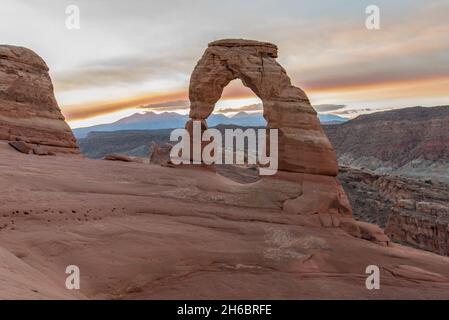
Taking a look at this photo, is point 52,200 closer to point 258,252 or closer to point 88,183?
point 88,183

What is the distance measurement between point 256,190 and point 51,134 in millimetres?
14976

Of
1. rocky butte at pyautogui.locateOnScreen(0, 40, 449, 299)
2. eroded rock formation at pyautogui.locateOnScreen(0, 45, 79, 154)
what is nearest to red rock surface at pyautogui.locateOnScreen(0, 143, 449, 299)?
rocky butte at pyautogui.locateOnScreen(0, 40, 449, 299)

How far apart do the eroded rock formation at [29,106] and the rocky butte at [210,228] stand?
6.15 m

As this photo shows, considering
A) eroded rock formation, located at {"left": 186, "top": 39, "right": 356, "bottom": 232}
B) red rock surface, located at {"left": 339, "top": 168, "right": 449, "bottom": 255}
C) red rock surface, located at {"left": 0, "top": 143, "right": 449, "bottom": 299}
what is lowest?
red rock surface, located at {"left": 339, "top": 168, "right": 449, "bottom": 255}

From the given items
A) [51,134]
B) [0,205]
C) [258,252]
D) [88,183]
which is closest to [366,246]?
[258,252]

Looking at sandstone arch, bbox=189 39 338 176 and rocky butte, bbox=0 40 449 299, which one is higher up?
sandstone arch, bbox=189 39 338 176

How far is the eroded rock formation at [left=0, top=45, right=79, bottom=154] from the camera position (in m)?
23.3

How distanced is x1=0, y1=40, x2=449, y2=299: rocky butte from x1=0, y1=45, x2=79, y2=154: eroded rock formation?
20.2 ft

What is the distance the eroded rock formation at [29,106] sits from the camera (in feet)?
76.3

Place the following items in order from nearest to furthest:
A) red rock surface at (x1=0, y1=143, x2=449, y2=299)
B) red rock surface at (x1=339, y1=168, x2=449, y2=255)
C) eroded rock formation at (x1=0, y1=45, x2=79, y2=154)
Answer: red rock surface at (x1=0, y1=143, x2=449, y2=299)
eroded rock formation at (x1=0, y1=45, x2=79, y2=154)
red rock surface at (x1=339, y1=168, x2=449, y2=255)

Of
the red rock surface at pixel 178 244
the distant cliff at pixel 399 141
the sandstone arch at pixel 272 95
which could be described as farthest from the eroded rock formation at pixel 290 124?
the distant cliff at pixel 399 141

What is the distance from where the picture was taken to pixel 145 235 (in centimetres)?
1065

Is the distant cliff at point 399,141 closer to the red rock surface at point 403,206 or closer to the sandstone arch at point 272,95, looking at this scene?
the red rock surface at point 403,206

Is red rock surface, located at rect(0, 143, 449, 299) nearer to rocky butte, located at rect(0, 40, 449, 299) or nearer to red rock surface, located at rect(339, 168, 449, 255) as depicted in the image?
rocky butte, located at rect(0, 40, 449, 299)
